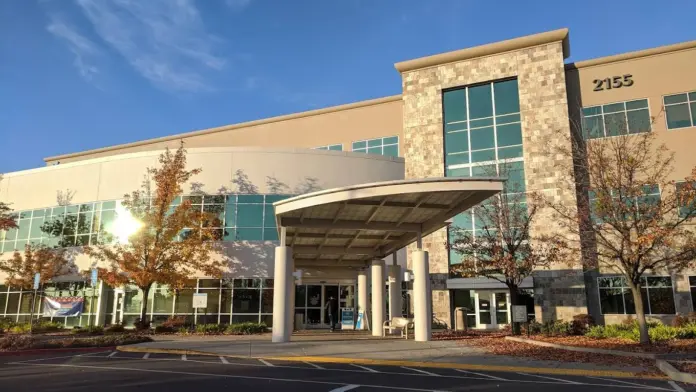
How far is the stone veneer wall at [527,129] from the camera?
28.4 m

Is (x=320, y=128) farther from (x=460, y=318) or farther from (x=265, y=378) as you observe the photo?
(x=265, y=378)

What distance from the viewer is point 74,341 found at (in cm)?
1938

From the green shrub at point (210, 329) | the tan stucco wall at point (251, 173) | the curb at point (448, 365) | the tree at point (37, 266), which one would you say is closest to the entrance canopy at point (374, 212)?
the curb at point (448, 365)

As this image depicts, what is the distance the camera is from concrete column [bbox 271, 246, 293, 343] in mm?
19016

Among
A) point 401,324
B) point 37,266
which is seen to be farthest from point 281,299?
point 37,266

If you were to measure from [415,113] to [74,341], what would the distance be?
A: 2294cm

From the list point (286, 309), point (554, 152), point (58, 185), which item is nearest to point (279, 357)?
point (286, 309)

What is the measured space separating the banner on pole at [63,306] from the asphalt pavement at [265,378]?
1809 centimetres

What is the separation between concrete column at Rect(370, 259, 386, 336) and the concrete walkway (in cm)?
311

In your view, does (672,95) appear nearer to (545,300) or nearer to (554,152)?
(554,152)

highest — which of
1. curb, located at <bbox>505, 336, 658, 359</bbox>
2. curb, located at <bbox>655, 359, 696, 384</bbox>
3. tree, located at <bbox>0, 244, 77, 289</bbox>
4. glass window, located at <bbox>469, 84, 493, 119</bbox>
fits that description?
glass window, located at <bbox>469, 84, 493, 119</bbox>

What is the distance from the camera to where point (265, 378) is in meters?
11.2

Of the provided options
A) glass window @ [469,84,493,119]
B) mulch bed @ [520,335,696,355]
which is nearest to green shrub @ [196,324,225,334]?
mulch bed @ [520,335,696,355]

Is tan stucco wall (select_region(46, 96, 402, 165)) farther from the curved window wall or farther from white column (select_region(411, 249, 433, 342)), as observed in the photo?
white column (select_region(411, 249, 433, 342))
